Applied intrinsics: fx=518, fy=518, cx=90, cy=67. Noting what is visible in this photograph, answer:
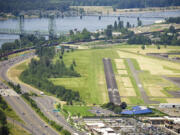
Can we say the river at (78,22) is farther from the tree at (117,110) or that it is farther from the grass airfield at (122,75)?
the tree at (117,110)

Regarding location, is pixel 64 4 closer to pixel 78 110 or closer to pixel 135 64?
pixel 135 64

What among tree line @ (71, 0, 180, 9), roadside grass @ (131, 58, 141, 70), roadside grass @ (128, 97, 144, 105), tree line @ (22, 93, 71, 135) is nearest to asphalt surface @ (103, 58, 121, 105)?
roadside grass @ (128, 97, 144, 105)

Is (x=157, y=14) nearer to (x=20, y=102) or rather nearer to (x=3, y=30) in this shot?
(x=3, y=30)

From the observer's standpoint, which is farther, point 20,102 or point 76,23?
point 76,23

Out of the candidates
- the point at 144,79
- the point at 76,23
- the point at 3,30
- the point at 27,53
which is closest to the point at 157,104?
the point at 144,79

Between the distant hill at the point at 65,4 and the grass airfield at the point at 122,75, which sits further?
the distant hill at the point at 65,4

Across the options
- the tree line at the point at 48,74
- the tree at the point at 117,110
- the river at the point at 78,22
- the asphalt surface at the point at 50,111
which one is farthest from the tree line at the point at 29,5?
the tree at the point at 117,110
